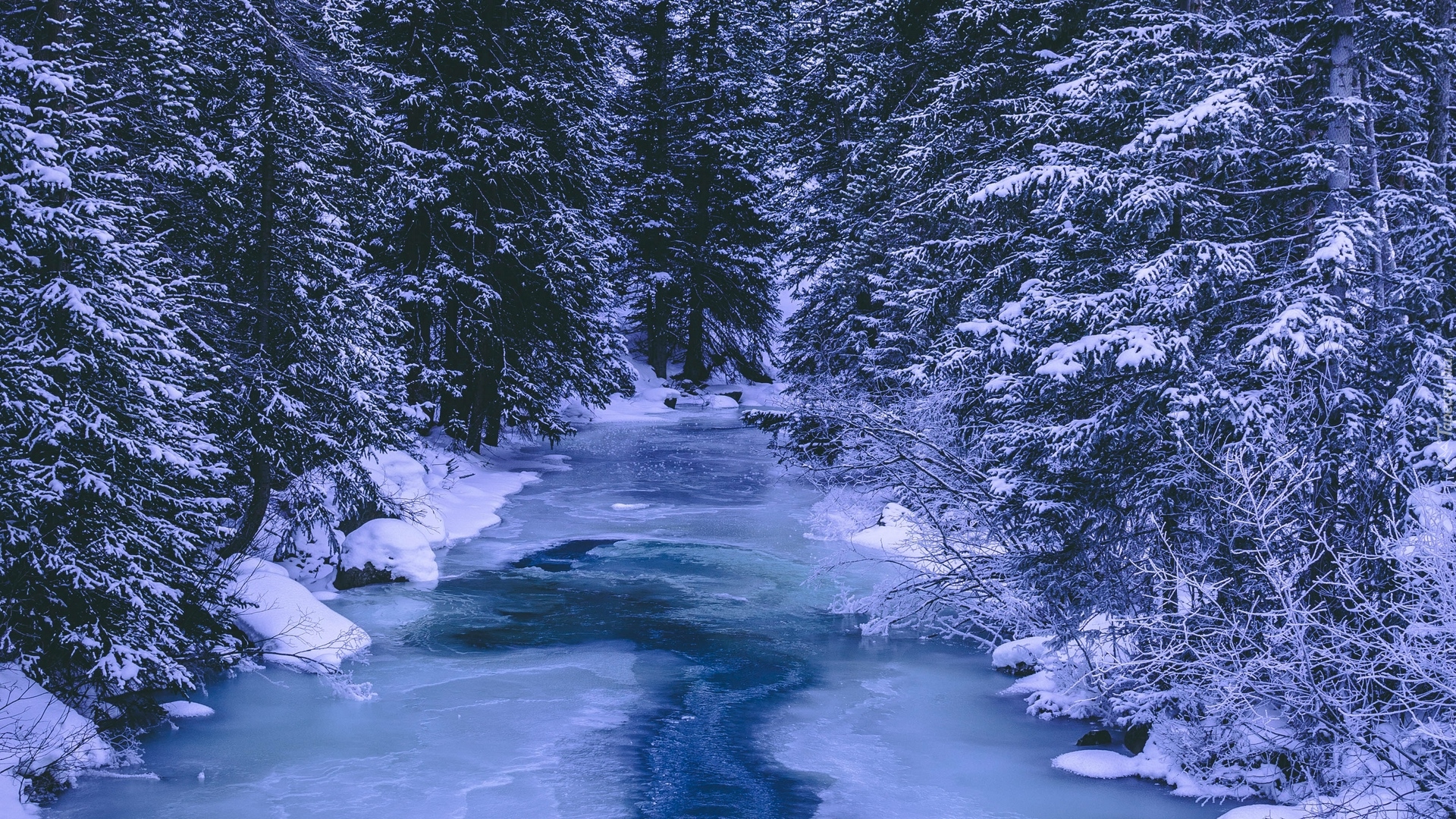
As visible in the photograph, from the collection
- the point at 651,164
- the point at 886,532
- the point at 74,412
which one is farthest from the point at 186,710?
the point at 651,164

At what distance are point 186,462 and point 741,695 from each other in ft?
19.3

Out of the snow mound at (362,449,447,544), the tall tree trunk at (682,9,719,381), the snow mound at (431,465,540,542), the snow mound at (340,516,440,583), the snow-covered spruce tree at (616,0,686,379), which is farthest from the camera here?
the snow-covered spruce tree at (616,0,686,379)

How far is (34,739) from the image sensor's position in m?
7.94

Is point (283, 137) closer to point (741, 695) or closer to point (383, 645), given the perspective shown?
point (383, 645)

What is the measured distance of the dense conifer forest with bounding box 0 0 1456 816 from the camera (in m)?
7.60

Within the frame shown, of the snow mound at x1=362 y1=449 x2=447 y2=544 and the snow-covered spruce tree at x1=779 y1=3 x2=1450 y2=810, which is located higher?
the snow-covered spruce tree at x1=779 y1=3 x2=1450 y2=810

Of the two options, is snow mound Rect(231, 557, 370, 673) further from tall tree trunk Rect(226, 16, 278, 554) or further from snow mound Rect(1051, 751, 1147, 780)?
snow mound Rect(1051, 751, 1147, 780)

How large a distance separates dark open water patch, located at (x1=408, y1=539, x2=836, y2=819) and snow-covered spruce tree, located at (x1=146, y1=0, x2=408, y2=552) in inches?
109

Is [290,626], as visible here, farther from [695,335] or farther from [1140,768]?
[695,335]

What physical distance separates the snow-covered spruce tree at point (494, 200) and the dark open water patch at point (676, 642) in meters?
5.69

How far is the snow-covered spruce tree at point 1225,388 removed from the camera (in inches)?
299

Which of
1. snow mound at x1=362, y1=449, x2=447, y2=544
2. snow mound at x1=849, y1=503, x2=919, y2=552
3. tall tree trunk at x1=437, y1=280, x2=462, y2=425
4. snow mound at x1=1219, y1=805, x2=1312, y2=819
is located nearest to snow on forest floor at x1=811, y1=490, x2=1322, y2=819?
snow mound at x1=1219, y1=805, x2=1312, y2=819

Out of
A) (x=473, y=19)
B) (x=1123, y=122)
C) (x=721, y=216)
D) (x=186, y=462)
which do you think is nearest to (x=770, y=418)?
(x=1123, y=122)

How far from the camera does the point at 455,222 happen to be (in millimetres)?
20750
